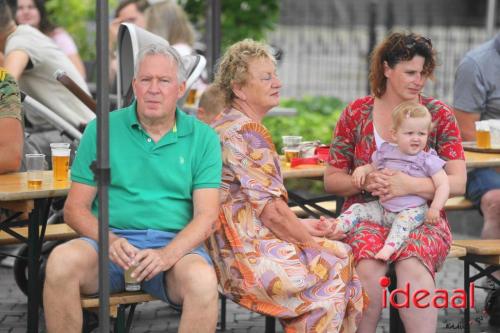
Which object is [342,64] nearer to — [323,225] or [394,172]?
[394,172]

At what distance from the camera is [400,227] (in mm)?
5527

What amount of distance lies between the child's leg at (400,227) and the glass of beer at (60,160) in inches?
60.6

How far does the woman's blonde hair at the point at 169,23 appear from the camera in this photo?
985 cm

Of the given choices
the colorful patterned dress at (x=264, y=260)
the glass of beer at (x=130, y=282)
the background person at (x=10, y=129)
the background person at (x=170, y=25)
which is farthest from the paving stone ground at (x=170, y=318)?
the background person at (x=170, y=25)

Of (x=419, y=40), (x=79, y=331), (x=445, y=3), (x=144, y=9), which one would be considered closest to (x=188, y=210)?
(x=79, y=331)

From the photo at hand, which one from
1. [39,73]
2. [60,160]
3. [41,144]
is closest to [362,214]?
[60,160]

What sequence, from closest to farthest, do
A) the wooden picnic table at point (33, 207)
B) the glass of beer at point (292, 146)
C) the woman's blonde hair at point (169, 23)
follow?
the wooden picnic table at point (33, 207) → the glass of beer at point (292, 146) → the woman's blonde hair at point (169, 23)

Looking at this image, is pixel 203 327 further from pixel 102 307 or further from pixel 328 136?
pixel 328 136

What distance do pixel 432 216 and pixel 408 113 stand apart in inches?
19.5

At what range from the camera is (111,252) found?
194 inches

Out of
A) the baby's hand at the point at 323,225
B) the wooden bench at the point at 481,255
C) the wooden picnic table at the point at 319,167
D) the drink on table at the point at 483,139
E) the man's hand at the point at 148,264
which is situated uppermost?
the drink on table at the point at 483,139

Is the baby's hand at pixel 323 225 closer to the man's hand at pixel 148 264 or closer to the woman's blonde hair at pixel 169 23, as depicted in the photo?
the man's hand at pixel 148 264

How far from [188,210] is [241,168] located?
1.02 ft

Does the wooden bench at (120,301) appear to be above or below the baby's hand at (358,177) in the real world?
below
